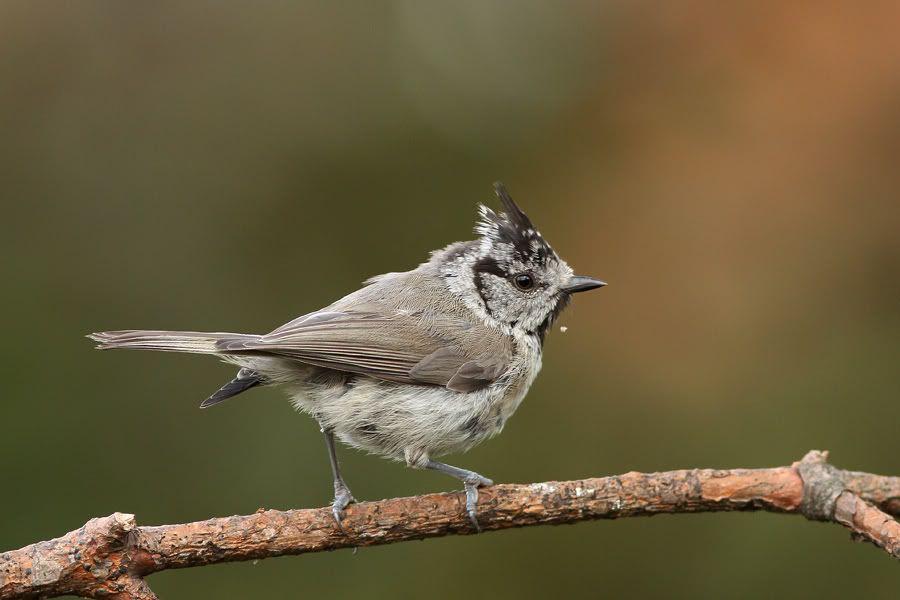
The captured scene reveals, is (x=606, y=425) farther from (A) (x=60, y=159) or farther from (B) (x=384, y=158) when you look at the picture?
(A) (x=60, y=159)

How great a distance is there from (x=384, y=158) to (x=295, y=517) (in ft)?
11.9

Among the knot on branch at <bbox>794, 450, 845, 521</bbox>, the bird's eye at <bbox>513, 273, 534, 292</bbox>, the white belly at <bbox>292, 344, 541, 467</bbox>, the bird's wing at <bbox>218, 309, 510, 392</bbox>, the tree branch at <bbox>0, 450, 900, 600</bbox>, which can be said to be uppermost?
the bird's eye at <bbox>513, 273, 534, 292</bbox>

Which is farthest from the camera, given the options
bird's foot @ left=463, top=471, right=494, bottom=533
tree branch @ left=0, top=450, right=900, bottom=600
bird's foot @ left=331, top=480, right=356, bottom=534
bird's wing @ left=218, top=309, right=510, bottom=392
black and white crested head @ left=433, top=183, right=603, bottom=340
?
black and white crested head @ left=433, top=183, right=603, bottom=340

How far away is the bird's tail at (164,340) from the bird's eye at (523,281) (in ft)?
4.26

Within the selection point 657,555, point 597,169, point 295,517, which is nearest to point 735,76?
point 597,169

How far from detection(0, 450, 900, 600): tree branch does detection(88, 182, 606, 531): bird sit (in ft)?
0.54

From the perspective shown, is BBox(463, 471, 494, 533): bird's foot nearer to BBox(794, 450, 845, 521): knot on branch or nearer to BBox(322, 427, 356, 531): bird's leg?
BBox(322, 427, 356, 531): bird's leg

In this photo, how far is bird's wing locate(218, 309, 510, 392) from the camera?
137 inches

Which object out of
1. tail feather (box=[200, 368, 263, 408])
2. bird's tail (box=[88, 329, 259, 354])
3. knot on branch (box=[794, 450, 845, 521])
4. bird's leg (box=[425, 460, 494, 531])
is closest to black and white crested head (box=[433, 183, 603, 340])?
bird's leg (box=[425, 460, 494, 531])

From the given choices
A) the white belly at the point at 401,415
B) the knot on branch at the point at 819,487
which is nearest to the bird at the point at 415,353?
the white belly at the point at 401,415

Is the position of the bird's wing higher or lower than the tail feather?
higher

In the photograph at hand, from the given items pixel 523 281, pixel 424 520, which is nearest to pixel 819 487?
pixel 424 520

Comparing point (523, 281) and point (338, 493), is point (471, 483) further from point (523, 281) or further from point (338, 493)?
point (523, 281)

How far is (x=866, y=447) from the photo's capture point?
4820 mm
